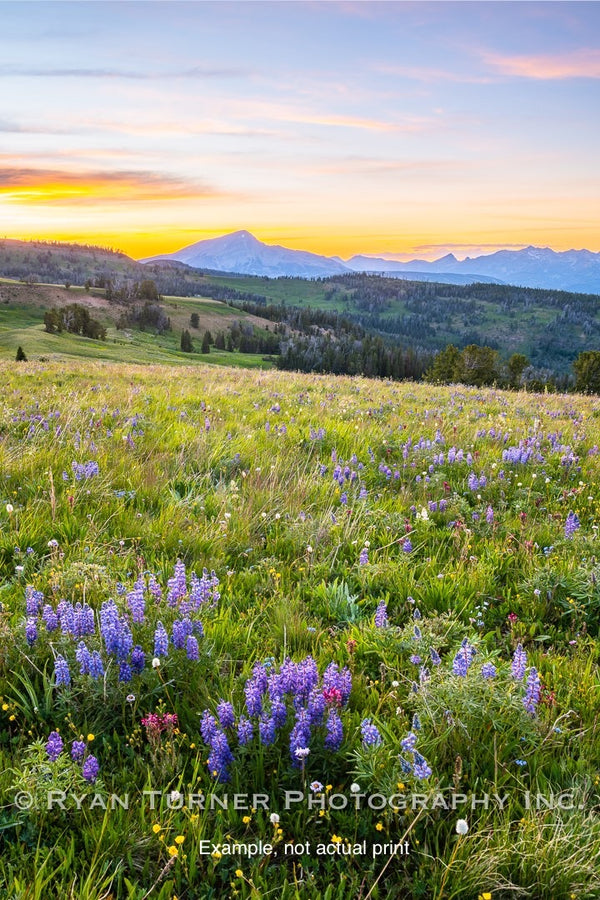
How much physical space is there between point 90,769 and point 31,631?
0.97 m

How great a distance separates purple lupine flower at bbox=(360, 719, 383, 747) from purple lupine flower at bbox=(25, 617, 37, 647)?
1.87 m

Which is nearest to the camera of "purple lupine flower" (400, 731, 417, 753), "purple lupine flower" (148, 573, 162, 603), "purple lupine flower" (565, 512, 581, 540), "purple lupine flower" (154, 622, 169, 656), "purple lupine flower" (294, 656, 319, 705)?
"purple lupine flower" (400, 731, 417, 753)

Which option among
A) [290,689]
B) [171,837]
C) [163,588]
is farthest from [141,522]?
[171,837]

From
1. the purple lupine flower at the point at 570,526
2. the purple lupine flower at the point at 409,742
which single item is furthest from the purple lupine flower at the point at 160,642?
the purple lupine flower at the point at 570,526

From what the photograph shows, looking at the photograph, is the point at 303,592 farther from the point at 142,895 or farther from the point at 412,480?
the point at 412,480

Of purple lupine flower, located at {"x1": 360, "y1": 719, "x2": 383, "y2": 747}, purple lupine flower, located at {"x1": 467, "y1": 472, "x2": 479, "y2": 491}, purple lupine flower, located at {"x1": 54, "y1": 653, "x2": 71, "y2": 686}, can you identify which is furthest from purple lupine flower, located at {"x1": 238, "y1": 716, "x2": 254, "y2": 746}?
purple lupine flower, located at {"x1": 467, "y1": 472, "x2": 479, "y2": 491}

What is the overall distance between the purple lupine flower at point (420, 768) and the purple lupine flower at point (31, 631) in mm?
2112

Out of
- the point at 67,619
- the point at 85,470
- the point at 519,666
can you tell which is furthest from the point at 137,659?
the point at 85,470

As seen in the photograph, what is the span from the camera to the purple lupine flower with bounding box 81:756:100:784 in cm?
227

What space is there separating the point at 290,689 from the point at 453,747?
82 centimetres

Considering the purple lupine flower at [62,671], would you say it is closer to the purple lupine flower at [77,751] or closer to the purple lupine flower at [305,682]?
the purple lupine flower at [77,751]

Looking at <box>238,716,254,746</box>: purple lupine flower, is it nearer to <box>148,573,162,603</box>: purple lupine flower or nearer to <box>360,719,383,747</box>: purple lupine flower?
<box>360,719,383,747</box>: purple lupine flower

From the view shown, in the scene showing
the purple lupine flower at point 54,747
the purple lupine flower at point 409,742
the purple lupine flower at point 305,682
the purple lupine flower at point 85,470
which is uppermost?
the purple lupine flower at point 85,470

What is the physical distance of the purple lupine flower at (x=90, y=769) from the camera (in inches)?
89.4
